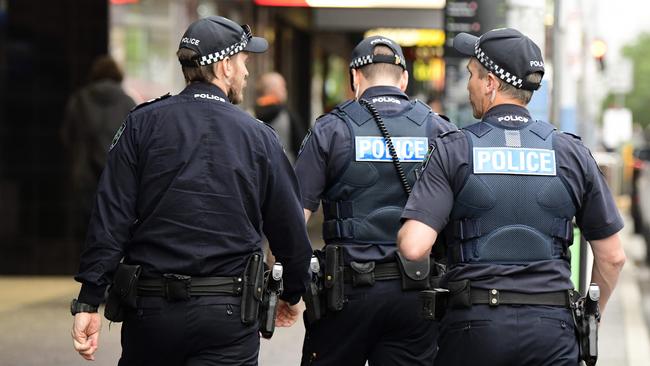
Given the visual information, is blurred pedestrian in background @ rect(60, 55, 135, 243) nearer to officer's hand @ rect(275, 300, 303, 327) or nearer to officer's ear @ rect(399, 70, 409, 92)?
officer's ear @ rect(399, 70, 409, 92)

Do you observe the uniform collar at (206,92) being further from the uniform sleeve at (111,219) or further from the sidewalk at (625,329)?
the sidewalk at (625,329)

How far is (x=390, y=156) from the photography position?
652cm

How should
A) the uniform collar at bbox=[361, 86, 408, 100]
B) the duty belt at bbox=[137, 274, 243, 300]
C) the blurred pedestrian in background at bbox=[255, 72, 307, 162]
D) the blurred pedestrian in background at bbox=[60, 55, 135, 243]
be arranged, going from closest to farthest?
the duty belt at bbox=[137, 274, 243, 300] → the uniform collar at bbox=[361, 86, 408, 100] → the blurred pedestrian in background at bbox=[60, 55, 135, 243] → the blurred pedestrian in background at bbox=[255, 72, 307, 162]

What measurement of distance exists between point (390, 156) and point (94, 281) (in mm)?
1848

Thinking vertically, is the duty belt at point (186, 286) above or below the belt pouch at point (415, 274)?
above

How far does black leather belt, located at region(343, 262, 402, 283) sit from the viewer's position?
6.40 metres

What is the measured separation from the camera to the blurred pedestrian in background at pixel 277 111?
43.7 ft

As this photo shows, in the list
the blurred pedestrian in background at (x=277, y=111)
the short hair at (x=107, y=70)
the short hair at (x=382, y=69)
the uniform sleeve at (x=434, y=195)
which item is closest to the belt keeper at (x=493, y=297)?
the uniform sleeve at (x=434, y=195)

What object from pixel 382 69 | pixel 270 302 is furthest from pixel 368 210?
pixel 270 302

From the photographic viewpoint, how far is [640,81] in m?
154

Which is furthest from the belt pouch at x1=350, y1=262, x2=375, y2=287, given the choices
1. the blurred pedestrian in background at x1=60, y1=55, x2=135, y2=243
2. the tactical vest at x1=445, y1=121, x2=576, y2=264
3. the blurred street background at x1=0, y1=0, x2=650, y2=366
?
the blurred pedestrian in background at x1=60, y1=55, x2=135, y2=243

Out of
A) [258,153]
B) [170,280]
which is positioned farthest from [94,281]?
[258,153]

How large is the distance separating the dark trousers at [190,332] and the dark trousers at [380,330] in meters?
1.26

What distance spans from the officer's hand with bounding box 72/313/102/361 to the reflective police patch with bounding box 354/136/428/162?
5.85ft
